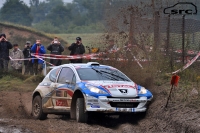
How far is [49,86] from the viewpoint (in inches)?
547

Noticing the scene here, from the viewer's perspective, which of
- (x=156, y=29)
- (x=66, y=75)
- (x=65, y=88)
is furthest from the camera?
Result: (x=156, y=29)

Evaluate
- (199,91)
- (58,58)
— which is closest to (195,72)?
(199,91)

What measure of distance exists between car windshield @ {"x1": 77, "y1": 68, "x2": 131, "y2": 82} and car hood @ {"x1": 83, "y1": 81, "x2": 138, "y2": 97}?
0.50 metres

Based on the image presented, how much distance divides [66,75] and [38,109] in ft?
5.30

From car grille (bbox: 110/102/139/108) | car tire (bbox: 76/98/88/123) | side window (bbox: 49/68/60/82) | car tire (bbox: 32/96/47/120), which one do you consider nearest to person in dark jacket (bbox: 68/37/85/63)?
car tire (bbox: 32/96/47/120)

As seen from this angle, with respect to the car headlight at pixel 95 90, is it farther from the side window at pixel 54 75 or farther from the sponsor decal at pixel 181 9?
the sponsor decal at pixel 181 9

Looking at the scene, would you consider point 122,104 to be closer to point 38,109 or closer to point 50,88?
point 50,88

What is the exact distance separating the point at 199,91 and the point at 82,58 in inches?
336

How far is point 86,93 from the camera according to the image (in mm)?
11969

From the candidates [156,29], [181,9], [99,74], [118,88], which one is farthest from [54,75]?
[181,9]

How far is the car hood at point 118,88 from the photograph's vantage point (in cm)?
1198

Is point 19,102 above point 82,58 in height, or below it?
below

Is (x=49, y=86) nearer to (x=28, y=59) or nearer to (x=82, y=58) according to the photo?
(x=82, y=58)

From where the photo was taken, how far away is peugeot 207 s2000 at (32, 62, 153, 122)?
39.1ft
